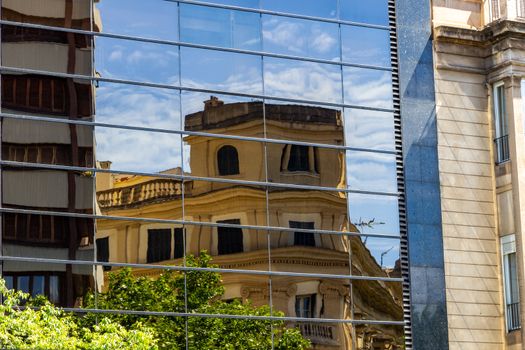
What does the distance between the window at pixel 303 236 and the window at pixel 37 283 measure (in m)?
6.57

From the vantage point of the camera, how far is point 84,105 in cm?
3653

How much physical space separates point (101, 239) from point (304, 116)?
6.85 m

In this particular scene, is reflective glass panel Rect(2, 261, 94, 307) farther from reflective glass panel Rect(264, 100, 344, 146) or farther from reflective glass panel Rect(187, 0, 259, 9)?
reflective glass panel Rect(187, 0, 259, 9)

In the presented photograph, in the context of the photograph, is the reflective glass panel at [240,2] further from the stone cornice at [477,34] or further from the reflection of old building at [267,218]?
the stone cornice at [477,34]

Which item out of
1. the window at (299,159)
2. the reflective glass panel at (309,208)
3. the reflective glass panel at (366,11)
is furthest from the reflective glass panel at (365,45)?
the reflective glass panel at (309,208)

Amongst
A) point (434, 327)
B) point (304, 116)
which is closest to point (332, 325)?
point (434, 327)

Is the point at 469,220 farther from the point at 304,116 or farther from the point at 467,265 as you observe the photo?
the point at 304,116

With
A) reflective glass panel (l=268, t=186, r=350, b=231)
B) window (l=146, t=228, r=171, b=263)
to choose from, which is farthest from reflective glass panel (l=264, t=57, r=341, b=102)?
window (l=146, t=228, r=171, b=263)

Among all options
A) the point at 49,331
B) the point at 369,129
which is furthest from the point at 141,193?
the point at 369,129

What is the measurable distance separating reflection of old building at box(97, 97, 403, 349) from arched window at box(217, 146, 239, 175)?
1.0 inches

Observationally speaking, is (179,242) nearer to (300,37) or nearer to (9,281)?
(9,281)

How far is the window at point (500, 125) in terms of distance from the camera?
41.1m

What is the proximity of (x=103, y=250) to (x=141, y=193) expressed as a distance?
71.0 inches

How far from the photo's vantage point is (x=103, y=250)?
117 ft
